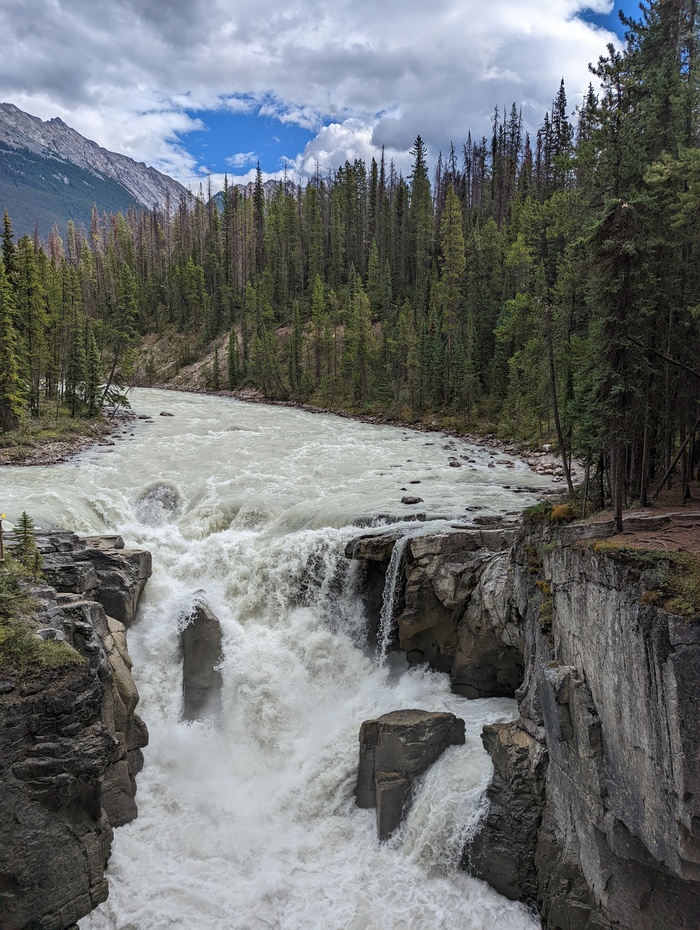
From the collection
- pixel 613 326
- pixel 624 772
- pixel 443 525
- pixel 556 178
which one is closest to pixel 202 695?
pixel 443 525

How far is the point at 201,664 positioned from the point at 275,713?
3.01m

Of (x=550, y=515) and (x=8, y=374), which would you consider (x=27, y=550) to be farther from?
(x=8, y=374)

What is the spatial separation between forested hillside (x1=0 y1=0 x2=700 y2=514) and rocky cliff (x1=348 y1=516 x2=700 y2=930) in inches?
110

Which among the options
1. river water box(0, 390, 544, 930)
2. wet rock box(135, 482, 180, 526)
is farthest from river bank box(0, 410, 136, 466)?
wet rock box(135, 482, 180, 526)

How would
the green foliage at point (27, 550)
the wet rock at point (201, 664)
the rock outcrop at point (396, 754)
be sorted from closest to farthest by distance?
the rock outcrop at point (396, 754), the green foliage at point (27, 550), the wet rock at point (201, 664)

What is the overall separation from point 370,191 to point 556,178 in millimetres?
41503

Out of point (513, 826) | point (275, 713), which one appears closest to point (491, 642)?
point (513, 826)

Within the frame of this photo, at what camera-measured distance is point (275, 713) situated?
60.5ft

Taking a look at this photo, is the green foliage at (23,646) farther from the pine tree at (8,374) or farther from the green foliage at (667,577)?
the pine tree at (8,374)

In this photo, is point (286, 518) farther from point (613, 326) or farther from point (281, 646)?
point (613, 326)

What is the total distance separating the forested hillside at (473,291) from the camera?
1596 cm

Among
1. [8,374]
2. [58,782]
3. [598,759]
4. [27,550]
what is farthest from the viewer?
[8,374]

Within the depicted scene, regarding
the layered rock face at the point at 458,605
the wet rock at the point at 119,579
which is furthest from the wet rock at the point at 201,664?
the layered rock face at the point at 458,605

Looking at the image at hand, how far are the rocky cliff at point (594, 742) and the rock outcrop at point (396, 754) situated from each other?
48.5 inches
